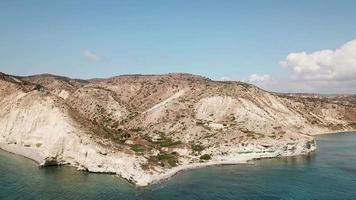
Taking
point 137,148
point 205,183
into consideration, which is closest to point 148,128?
point 137,148

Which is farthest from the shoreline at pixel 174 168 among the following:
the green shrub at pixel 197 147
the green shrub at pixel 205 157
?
the green shrub at pixel 197 147

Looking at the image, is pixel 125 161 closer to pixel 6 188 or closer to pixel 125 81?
pixel 6 188

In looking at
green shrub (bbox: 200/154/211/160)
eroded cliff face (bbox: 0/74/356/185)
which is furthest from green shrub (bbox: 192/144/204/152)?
green shrub (bbox: 200/154/211/160)

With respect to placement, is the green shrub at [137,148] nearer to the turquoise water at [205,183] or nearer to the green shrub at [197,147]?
the green shrub at [197,147]

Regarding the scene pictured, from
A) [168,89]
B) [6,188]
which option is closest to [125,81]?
[168,89]

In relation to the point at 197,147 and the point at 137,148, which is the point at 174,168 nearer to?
the point at 137,148
